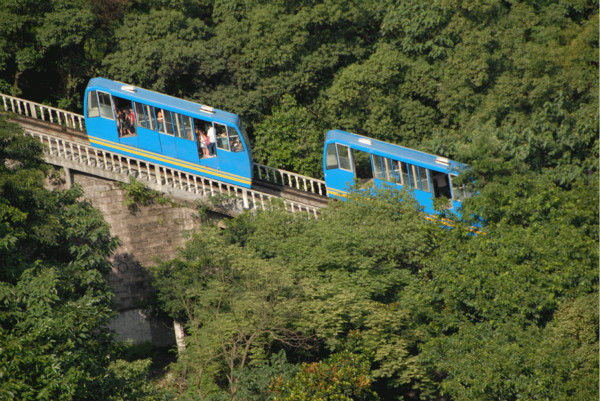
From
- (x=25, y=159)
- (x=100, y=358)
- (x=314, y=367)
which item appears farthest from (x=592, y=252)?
(x=25, y=159)

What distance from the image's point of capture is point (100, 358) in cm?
2077

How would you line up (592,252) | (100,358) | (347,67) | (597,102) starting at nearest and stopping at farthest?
1. (100,358)
2. (592,252)
3. (597,102)
4. (347,67)

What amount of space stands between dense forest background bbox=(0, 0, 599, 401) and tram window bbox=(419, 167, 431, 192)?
79.3 inches

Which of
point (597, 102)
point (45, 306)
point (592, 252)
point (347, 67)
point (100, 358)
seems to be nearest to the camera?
point (45, 306)

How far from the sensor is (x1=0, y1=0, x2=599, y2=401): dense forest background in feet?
68.6

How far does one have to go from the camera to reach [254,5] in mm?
34156

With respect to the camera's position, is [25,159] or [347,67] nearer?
[25,159]

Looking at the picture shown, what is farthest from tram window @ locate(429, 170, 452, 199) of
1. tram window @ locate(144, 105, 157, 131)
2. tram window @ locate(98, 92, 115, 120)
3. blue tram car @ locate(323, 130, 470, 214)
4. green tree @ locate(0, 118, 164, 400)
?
green tree @ locate(0, 118, 164, 400)

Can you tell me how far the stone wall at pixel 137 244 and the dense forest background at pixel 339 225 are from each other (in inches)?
40.1

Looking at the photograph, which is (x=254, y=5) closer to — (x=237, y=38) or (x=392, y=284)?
(x=237, y=38)

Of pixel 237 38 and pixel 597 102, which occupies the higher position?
pixel 237 38

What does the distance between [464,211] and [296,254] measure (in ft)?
16.7

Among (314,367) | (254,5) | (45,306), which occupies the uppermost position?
(254,5)

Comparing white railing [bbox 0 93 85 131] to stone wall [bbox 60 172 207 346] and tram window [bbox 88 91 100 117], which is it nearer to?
tram window [bbox 88 91 100 117]
